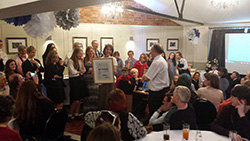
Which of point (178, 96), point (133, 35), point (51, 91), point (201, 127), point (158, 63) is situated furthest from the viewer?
point (133, 35)

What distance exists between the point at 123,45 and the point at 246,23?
4806mm

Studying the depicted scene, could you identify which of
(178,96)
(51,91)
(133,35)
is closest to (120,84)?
(51,91)

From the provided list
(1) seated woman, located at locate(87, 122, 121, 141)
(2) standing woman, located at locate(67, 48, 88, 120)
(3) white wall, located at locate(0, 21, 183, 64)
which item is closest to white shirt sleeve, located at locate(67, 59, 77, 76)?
(2) standing woman, located at locate(67, 48, 88, 120)

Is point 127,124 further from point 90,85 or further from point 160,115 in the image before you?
point 90,85

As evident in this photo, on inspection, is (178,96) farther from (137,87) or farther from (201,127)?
(137,87)

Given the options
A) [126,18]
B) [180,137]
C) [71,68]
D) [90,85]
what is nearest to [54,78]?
[71,68]

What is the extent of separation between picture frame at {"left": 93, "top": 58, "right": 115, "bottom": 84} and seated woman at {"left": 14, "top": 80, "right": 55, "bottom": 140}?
1.90 meters

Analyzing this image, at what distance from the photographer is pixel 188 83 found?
3557mm

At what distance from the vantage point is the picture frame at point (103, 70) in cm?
468

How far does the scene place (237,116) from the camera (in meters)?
2.60

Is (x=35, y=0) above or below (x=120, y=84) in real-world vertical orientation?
above

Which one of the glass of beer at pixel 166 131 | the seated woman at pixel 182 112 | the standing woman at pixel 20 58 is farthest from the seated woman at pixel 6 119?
the standing woman at pixel 20 58

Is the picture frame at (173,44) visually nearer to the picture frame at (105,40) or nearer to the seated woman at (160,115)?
the picture frame at (105,40)

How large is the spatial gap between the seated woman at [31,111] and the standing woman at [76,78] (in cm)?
217
